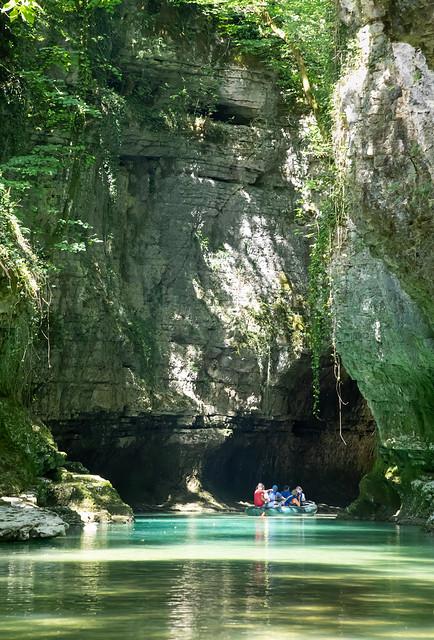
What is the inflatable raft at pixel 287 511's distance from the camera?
2638 cm

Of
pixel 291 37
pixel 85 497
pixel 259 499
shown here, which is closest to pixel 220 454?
pixel 259 499

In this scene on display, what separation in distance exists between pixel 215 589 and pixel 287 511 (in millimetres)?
18259

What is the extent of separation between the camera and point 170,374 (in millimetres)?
27609

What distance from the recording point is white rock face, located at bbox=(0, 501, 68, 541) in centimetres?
1452

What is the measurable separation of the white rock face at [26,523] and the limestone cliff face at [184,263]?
10.2m

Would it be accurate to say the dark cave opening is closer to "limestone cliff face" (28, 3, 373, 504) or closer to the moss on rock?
"limestone cliff face" (28, 3, 373, 504)

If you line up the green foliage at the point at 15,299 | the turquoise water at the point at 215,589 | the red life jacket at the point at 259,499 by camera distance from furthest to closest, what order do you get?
the red life jacket at the point at 259,499 → the green foliage at the point at 15,299 → the turquoise water at the point at 215,589

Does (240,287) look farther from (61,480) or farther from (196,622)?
(196,622)

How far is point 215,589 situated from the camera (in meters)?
8.54

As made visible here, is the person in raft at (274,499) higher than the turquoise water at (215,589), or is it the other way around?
the person in raft at (274,499)

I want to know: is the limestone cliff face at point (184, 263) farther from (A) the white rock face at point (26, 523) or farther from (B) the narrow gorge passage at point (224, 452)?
(A) the white rock face at point (26, 523)

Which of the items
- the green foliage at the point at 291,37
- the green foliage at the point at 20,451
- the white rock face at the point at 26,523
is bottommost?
the white rock face at the point at 26,523

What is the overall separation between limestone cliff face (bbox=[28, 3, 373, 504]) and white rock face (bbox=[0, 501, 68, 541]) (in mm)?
10179

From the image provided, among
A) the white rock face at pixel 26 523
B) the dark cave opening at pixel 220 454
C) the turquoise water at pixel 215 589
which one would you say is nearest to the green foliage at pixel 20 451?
the white rock face at pixel 26 523
